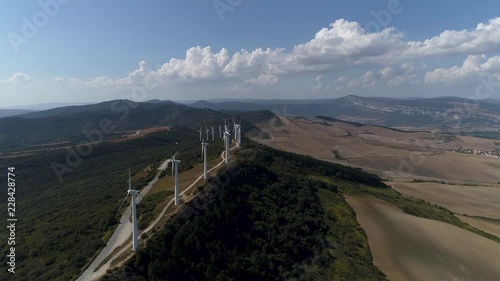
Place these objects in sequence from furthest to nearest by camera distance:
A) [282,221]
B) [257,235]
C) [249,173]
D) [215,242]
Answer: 1. [249,173]
2. [282,221]
3. [257,235]
4. [215,242]

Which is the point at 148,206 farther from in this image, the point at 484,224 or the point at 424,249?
the point at 484,224

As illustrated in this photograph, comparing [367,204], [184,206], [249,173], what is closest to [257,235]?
[184,206]

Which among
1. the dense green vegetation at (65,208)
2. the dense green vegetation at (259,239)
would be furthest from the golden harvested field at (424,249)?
the dense green vegetation at (65,208)

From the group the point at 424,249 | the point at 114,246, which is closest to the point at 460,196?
the point at 424,249

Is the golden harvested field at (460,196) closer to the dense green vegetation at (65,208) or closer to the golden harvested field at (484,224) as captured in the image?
the golden harvested field at (484,224)

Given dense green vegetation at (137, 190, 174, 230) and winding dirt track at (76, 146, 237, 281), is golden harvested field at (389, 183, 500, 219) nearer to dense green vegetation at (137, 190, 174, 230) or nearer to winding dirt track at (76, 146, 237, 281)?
dense green vegetation at (137, 190, 174, 230)

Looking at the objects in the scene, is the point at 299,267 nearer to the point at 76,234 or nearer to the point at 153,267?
the point at 153,267
